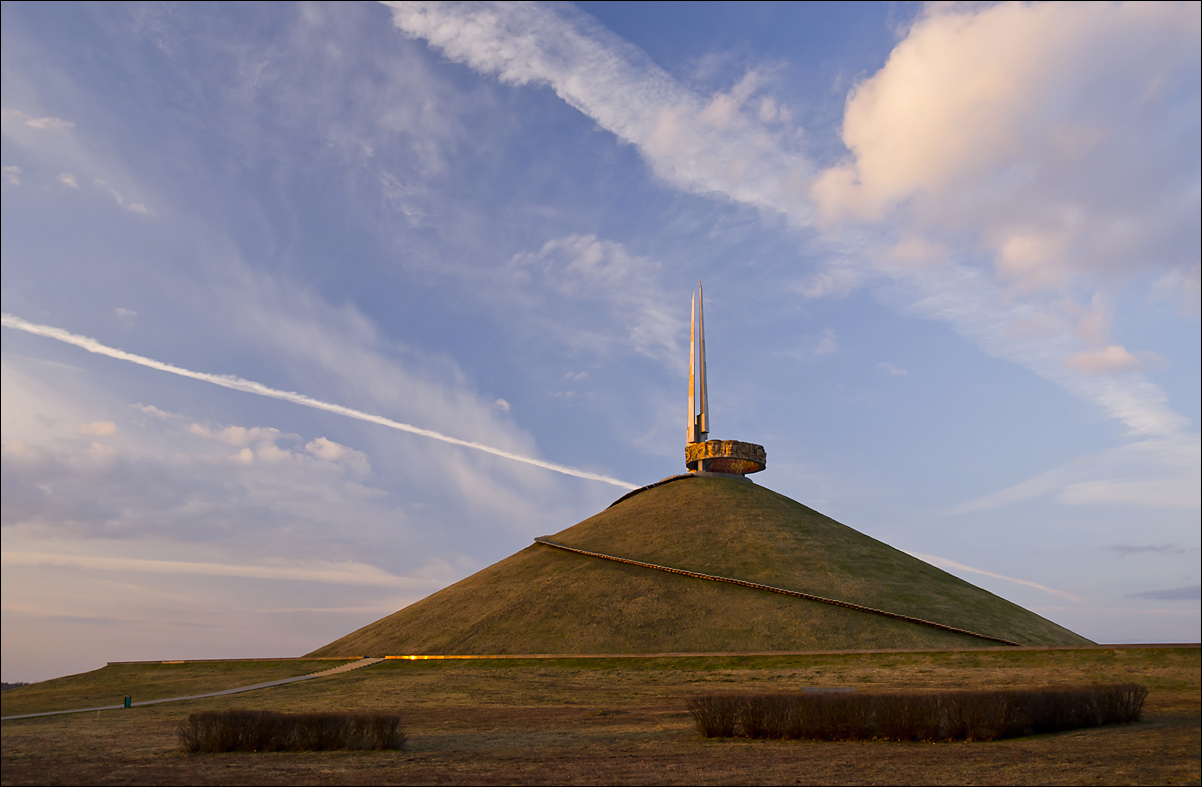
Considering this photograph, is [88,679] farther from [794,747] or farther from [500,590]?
[794,747]

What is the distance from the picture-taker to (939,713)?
52.5 ft

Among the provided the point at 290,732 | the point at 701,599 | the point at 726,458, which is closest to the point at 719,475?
the point at 726,458

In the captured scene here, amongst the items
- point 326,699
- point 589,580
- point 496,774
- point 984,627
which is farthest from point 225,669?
point 984,627

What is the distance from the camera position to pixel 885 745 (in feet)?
51.6

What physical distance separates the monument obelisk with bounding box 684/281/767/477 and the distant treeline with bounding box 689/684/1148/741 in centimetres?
4636

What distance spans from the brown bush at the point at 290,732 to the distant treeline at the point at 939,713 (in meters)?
7.47

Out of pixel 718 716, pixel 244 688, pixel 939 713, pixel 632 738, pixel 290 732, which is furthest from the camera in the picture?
pixel 244 688

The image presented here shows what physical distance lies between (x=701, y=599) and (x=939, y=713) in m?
28.0

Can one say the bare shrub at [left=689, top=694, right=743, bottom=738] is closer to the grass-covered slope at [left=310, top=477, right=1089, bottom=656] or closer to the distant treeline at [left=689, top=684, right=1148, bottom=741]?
the distant treeline at [left=689, top=684, right=1148, bottom=741]

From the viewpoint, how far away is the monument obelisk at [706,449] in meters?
63.5

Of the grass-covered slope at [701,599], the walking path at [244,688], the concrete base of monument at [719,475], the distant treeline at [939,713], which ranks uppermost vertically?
the concrete base of monument at [719,475]

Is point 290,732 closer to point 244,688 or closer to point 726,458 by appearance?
point 244,688

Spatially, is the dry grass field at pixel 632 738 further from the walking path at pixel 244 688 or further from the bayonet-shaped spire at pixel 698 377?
the bayonet-shaped spire at pixel 698 377

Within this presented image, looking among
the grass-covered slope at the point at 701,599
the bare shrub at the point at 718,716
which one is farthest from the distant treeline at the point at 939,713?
the grass-covered slope at the point at 701,599
